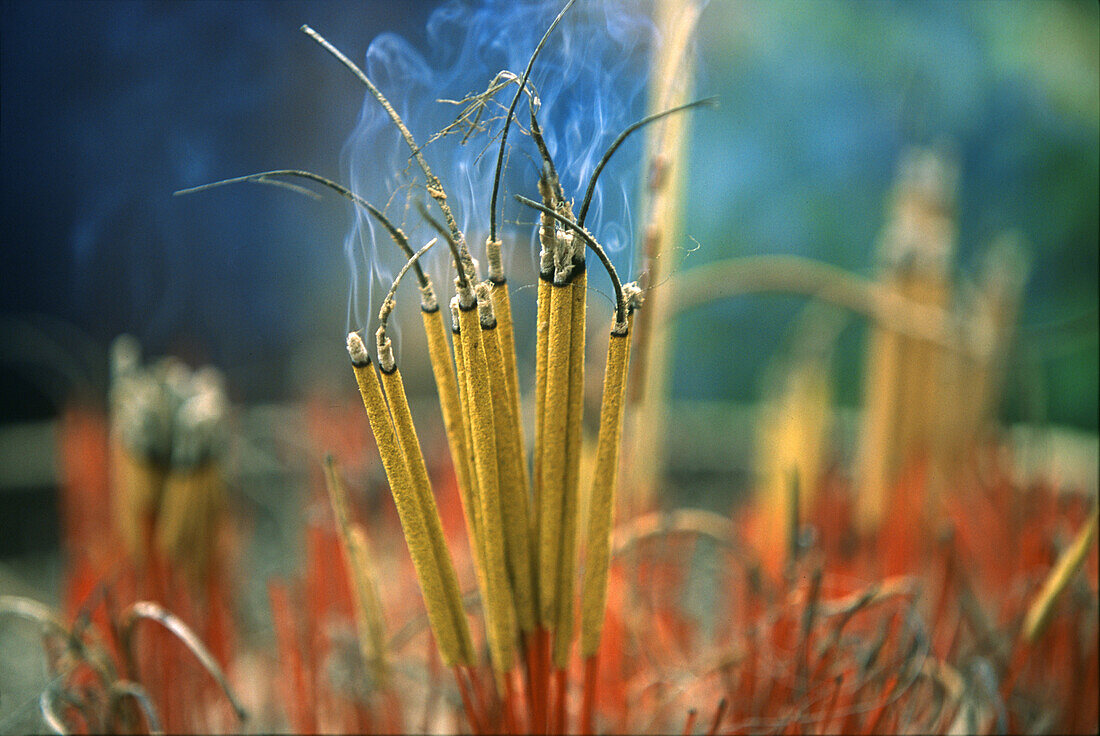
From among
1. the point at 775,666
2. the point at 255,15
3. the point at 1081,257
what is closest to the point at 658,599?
the point at 775,666

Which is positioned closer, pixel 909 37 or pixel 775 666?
pixel 775 666

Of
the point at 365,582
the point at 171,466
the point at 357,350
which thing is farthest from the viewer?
the point at 171,466

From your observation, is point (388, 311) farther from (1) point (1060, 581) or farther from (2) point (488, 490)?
(1) point (1060, 581)

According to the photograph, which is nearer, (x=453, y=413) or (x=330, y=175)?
(x=453, y=413)

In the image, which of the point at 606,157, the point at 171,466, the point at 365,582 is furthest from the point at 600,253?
the point at 171,466

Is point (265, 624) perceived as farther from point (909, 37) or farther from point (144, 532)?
point (909, 37)

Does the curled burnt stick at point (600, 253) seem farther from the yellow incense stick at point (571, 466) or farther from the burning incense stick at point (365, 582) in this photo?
the burning incense stick at point (365, 582)

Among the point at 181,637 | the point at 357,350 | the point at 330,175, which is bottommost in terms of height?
the point at 181,637

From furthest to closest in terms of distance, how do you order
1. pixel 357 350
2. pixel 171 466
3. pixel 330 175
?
pixel 330 175
pixel 171 466
pixel 357 350
